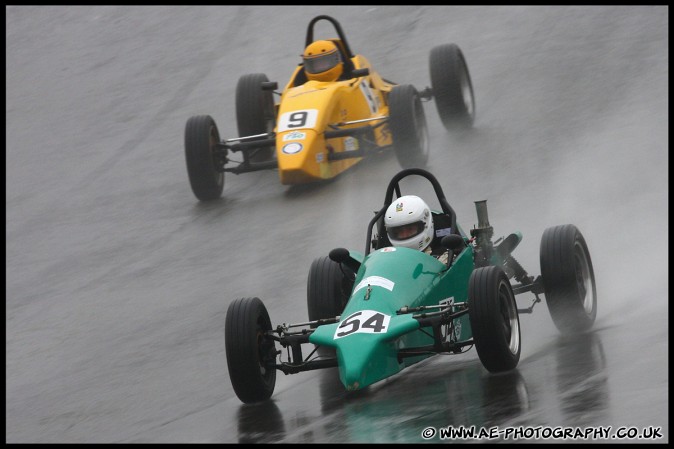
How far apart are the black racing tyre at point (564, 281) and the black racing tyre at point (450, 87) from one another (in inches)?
298

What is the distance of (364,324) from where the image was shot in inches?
401

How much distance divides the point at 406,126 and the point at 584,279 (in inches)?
235

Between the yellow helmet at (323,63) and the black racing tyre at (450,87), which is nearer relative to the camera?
the yellow helmet at (323,63)

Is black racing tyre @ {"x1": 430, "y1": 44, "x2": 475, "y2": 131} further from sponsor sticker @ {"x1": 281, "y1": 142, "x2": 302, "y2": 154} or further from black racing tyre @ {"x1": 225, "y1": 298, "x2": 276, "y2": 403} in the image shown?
black racing tyre @ {"x1": 225, "y1": 298, "x2": 276, "y2": 403}

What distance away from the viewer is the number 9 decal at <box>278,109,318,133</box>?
17.6 meters

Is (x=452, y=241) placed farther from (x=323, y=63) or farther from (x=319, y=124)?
(x=323, y=63)

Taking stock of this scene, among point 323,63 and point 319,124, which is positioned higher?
point 323,63

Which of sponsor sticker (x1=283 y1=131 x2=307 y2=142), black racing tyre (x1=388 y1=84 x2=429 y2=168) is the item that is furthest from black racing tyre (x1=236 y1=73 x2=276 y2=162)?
black racing tyre (x1=388 y1=84 x2=429 y2=168)

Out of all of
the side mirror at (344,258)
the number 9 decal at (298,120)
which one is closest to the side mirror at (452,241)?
the side mirror at (344,258)

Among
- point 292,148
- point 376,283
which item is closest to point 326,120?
point 292,148

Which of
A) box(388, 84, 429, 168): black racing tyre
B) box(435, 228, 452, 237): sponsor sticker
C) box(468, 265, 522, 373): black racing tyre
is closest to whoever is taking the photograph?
box(468, 265, 522, 373): black racing tyre

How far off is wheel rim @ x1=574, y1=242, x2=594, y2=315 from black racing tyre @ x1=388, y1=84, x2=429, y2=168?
5848mm

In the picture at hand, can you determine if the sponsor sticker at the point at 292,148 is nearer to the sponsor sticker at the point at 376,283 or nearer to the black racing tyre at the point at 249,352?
the sponsor sticker at the point at 376,283

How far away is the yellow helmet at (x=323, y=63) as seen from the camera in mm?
18906
